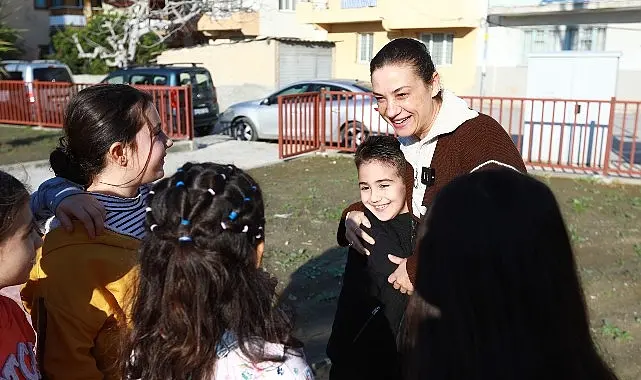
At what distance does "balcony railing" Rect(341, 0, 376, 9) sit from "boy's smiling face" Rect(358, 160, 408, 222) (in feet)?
84.3

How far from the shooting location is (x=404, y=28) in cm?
2589

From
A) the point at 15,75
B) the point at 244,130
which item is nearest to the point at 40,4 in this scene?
the point at 15,75

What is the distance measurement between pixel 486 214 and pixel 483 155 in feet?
3.75

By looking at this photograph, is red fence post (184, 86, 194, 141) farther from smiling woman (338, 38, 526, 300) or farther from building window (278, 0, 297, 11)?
building window (278, 0, 297, 11)

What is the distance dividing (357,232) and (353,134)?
8.60 metres

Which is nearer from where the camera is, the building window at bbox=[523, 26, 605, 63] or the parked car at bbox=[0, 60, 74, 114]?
the parked car at bbox=[0, 60, 74, 114]

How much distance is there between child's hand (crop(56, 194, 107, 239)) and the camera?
6.41 feet

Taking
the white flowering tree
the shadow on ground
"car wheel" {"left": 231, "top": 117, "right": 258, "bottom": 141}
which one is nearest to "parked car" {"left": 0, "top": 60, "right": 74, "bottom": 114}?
"car wheel" {"left": 231, "top": 117, "right": 258, "bottom": 141}

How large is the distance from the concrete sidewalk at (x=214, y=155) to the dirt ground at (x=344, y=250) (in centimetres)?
108

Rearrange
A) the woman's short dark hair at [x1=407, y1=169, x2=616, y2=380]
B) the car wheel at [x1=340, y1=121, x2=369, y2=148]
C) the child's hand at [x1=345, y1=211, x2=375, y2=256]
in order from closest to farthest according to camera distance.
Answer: the woman's short dark hair at [x1=407, y1=169, x2=616, y2=380] < the child's hand at [x1=345, y1=211, x2=375, y2=256] < the car wheel at [x1=340, y1=121, x2=369, y2=148]

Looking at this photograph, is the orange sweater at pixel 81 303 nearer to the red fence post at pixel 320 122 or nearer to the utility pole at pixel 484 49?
the red fence post at pixel 320 122

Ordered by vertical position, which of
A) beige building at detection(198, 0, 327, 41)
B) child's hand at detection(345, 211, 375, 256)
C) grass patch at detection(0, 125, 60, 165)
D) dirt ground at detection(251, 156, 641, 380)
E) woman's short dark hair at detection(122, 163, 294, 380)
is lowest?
grass patch at detection(0, 125, 60, 165)

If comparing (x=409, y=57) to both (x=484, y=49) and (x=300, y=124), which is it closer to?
(x=300, y=124)

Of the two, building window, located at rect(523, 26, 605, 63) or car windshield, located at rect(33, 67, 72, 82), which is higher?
building window, located at rect(523, 26, 605, 63)
